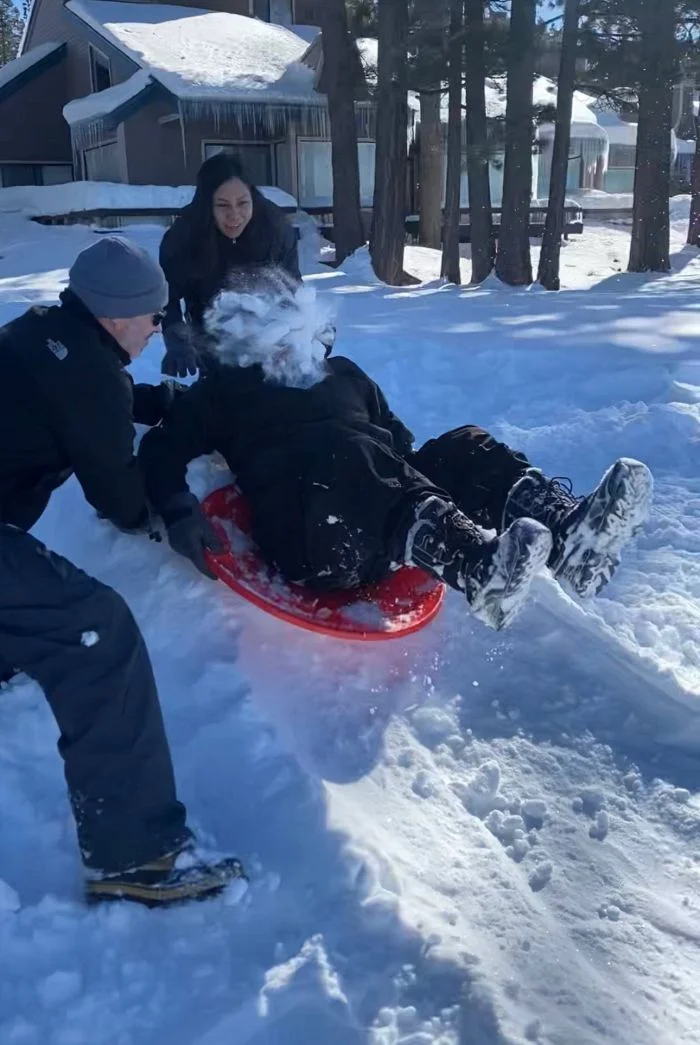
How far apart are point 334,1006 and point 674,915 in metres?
0.85

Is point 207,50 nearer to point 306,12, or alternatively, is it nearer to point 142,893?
point 306,12

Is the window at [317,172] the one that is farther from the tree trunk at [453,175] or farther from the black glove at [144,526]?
the black glove at [144,526]

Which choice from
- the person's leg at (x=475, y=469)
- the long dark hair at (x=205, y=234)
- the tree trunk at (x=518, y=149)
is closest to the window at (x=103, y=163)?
the tree trunk at (x=518, y=149)

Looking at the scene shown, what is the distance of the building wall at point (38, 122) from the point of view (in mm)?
22875

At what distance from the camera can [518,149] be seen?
12.8 meters

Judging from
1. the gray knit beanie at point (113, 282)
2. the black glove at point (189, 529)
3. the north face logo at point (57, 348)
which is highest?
the gray knit beanie at point (113, 282)

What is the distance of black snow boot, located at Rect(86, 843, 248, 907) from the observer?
1.98m

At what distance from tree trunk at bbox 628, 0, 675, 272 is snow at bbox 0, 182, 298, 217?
7147 mm

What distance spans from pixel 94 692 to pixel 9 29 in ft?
156

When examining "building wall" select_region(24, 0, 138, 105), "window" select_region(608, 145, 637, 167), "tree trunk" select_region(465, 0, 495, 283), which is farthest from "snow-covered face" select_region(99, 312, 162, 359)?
"window" select_region(608, 145, 637, 167)

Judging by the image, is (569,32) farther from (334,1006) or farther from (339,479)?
(334,1006)

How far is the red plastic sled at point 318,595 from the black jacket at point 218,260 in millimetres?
1119

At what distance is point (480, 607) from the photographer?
2.63 m

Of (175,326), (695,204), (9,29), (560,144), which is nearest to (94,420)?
(175,326)
